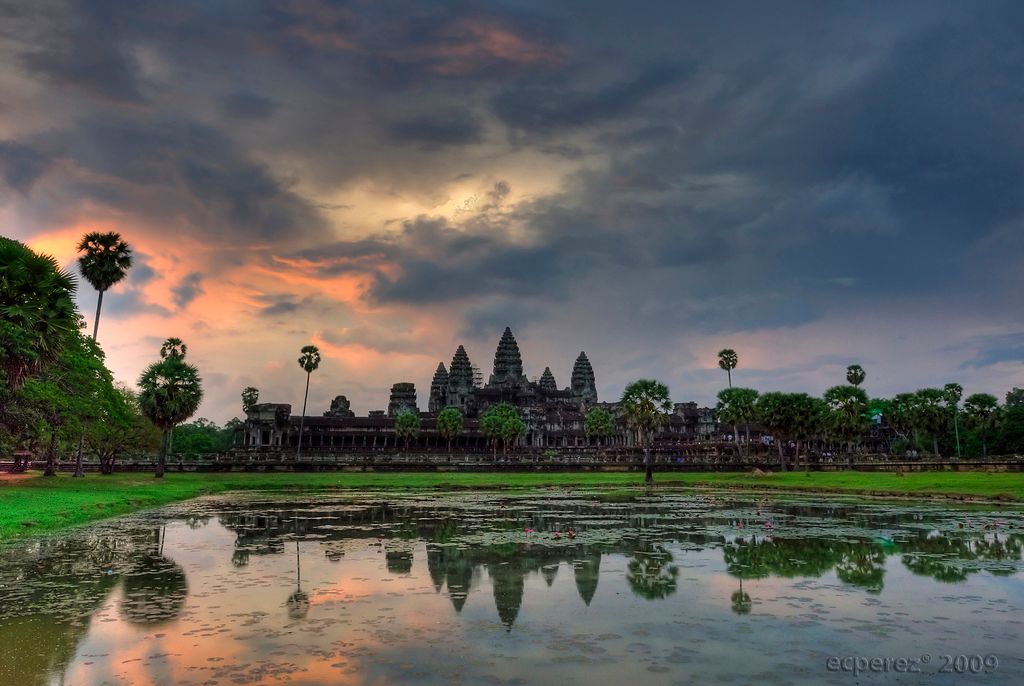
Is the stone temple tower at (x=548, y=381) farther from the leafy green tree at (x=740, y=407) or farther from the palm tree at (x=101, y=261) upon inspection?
the palm tree at (x=101, y=261)

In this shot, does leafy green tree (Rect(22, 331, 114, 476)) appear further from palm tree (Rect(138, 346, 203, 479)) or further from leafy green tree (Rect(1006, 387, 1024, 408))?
leafy green tree (Rect(1006, 387, 1024, 408))

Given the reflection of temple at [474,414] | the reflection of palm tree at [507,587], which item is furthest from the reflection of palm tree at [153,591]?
the reflection of temple at [474,414]

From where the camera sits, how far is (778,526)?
22312mm

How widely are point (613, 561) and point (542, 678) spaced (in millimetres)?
8103

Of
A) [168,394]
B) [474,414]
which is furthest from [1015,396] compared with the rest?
[168,394]

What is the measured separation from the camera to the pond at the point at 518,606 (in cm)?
798

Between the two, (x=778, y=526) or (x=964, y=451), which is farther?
(x=964, y=451)

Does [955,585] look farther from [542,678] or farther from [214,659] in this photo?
[214,659]

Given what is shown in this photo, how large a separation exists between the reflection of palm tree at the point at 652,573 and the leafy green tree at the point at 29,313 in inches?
948

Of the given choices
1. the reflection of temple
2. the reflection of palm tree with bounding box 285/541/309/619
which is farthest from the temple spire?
the reflection of palm tree with bounding box 285/541/309/619

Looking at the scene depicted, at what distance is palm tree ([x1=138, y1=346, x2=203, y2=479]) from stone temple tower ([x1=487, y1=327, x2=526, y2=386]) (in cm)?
11356

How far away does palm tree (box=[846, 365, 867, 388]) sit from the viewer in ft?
383

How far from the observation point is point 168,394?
177ft

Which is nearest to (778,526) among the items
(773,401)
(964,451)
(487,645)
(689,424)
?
(487,645)
